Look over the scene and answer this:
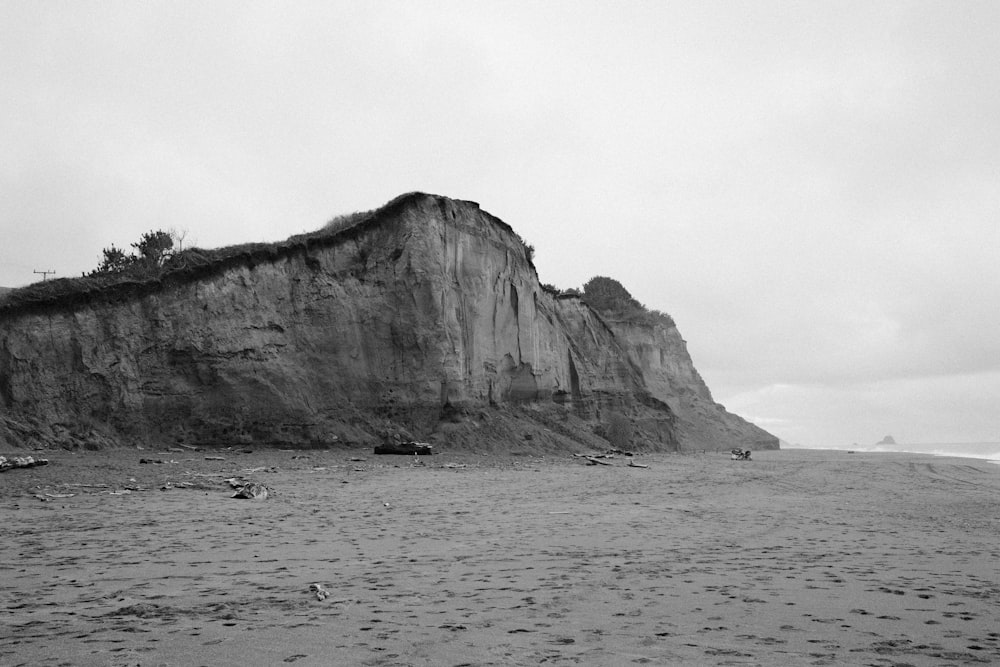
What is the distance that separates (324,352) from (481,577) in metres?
21.0

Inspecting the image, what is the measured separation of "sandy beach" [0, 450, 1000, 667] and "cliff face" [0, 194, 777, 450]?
9.75 metres

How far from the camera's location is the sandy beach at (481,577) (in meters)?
3.86

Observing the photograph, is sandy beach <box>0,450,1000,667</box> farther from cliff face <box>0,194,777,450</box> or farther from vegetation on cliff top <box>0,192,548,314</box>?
vegetation on cliff top <box>0,192,548,314</box>

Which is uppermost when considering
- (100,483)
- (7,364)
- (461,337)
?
(461,337)

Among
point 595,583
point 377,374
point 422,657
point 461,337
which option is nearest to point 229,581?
point 422,657

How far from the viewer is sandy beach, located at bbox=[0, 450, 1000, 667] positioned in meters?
3.86

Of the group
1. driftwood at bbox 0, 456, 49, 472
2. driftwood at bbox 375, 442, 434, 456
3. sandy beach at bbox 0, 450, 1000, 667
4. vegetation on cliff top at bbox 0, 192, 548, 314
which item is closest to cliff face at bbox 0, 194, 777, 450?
vegetation on cliff top at bbox 0, 192, 548, 314

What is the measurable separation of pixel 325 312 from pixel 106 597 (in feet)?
Result: 70.8

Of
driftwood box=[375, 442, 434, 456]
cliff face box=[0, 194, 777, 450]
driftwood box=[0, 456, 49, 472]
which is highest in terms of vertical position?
cliff face box=[0, 194, 777, 450]

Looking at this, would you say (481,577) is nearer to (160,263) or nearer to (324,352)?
(324,352)

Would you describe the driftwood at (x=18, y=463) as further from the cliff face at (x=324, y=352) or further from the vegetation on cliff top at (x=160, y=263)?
the vegetation on cliff top at (x=160, y=263)

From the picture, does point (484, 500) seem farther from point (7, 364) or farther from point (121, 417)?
point (7, 364)

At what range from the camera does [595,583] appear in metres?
5.65

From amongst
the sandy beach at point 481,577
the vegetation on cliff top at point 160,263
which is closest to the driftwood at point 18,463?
the sandy beach at point 481,577
